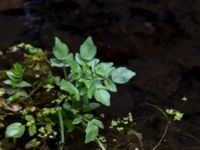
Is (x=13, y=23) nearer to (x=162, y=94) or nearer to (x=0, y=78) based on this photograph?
(x=0, y=78)

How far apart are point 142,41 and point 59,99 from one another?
71cm

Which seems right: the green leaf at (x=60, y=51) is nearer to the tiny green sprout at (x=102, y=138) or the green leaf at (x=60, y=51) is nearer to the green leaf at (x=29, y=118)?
the green leaf at (x=29, y=118)

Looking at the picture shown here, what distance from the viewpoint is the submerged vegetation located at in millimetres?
1642

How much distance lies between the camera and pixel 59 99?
1921 millimetres

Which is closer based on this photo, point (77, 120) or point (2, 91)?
point (77, 120)

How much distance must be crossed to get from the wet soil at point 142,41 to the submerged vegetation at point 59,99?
0.75ft

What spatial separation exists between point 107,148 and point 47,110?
30 cm

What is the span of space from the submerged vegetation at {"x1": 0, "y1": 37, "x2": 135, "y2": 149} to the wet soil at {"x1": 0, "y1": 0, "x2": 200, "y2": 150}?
9.0 inches

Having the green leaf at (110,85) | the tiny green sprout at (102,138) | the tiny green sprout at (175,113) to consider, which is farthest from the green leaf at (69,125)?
the tiny green sprout at (175,113)

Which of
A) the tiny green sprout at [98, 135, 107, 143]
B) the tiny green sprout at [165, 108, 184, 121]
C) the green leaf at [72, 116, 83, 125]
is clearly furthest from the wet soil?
the green leaf at [72, 116, 83, 125]

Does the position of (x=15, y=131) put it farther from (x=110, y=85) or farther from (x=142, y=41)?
(x=142, y=41)

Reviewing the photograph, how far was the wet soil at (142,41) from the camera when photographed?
191cm

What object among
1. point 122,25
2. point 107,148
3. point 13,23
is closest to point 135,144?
point 107,148

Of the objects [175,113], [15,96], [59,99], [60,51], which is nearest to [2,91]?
[15,96]
